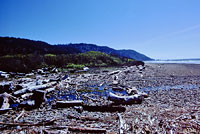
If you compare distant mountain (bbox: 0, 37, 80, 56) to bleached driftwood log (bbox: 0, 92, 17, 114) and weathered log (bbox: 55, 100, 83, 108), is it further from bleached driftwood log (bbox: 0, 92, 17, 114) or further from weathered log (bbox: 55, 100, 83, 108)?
weathered log (bbox: 55, 100, 83, 108)

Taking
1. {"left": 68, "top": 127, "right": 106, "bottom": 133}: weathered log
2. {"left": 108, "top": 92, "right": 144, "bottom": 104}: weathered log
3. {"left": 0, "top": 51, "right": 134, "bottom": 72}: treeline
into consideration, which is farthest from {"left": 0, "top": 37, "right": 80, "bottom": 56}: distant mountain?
{"left": 68, "top": 127, "right": 106, "bottom": 133}: weathered log

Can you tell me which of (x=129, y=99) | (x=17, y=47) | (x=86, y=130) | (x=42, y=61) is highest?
(x=17, y=47)

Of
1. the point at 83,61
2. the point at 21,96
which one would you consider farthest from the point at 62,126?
the point at 83,61

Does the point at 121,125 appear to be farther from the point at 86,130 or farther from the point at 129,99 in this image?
the point at 129,99

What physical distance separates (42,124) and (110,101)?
5.11m

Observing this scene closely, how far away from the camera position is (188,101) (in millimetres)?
8781

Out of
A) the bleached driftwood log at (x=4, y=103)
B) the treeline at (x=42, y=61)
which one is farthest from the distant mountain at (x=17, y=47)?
the bleached driftwood log at (x=4, y=103)

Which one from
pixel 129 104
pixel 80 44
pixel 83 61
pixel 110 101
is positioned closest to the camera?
pixel 129 104

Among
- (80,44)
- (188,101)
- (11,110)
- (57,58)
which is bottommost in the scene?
(11,110)

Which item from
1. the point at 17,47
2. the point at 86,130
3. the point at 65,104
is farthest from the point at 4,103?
the point at 17,47

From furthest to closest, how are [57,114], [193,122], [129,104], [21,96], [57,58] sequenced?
1. [57,58]
2. [21,96]
3. [129,104]
4. [57,114]
5. [193,122]

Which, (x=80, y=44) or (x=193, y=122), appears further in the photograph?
(x=80, y=44)

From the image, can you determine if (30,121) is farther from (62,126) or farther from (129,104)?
(129,104)

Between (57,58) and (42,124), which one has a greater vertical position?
(57,58)
